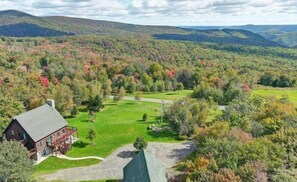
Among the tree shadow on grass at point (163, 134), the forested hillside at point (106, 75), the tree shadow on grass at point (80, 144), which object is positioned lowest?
the tree shadow on grass at point (163, 134)

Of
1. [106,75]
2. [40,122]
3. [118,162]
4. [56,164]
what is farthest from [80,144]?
[106,75]

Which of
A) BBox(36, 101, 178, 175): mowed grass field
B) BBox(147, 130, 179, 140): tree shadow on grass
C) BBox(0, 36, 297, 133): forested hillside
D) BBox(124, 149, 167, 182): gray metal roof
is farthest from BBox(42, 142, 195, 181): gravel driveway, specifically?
BBox(0, 36, 297, 133): forested hillside

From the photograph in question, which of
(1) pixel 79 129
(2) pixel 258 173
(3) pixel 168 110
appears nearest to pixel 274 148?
(2) pixel 258 173

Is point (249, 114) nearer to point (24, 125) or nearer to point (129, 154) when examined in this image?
point (129, 154)

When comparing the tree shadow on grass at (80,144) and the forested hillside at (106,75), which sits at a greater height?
the forested hillside at (106,75)

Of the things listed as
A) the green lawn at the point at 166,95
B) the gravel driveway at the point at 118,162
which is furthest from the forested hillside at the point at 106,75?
the gravel driveway at the point at 118,162

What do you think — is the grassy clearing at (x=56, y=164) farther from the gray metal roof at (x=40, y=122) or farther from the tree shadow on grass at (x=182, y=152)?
the tree shadow on grass at (x=182, y=152)

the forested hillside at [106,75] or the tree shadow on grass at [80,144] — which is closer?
the tree shadow on grass at [80,144]
